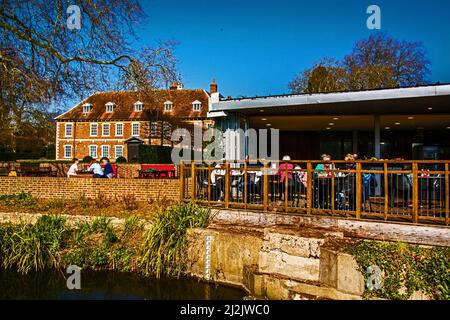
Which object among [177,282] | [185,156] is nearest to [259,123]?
[177,282]

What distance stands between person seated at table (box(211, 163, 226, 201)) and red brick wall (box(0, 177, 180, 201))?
1.51 m

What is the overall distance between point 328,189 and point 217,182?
117 inches

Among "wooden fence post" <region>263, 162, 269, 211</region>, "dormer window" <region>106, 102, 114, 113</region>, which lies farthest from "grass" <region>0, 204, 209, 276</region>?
"dormer window" <region>106, 102, 114, 113</region>

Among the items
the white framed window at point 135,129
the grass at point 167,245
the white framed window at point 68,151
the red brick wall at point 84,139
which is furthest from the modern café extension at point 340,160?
the white framed window at point 68,151

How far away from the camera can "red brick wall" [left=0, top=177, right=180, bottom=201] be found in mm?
10977

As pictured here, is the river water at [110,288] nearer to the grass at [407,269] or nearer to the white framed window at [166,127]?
the grass at [407,269]

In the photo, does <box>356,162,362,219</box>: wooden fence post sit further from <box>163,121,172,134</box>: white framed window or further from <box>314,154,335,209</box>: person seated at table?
<box>163,121,172,134</box>: white framed window

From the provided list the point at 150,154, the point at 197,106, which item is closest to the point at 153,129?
the point at 197,106

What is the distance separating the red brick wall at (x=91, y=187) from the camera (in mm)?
10977

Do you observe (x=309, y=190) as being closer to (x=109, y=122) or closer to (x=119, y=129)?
(x=119, y=129)

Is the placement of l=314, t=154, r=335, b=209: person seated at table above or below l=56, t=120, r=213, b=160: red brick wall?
below

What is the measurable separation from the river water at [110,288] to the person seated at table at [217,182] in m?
2.49
